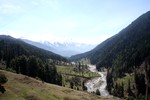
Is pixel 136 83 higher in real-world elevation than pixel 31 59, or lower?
lower

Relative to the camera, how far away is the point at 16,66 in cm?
14712

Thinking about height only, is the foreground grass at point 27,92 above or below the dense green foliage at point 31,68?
below

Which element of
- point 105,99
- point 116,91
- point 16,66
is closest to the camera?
point 105,99

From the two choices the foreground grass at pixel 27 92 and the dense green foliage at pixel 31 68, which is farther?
the dense green foliage at pixel 31 68

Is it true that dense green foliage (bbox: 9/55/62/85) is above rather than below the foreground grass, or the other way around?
above

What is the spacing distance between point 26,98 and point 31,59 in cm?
8551

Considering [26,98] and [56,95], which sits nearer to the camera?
[26,98]

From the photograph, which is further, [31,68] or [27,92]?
[31,68]

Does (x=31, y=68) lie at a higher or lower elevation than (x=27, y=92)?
higher

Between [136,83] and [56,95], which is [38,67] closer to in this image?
[56,95]

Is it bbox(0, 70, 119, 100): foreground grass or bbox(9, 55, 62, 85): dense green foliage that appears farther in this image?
bbox(9, 55, 62, 85): dense green foliage

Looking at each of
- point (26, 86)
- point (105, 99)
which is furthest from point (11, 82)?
point (105, 99)

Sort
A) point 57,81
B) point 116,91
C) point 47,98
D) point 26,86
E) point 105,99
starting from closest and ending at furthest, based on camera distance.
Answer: point 47,98 < point 26,86 < point 105,99 < point 57,81 < point 116,91

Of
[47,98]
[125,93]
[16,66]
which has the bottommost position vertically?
[125,93]
